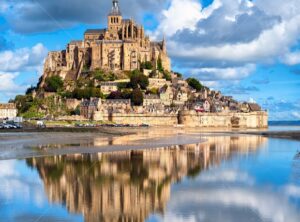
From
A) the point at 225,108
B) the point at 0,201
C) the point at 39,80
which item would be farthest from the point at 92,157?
the point at 39,80

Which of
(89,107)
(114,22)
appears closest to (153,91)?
(89,107)

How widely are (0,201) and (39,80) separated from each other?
259ft

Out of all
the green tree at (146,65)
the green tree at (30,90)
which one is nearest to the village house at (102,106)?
the green tree at (146,65)

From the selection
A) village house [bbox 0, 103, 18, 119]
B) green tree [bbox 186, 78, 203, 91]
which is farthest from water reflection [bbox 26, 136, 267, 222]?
green tree [bbox 186, 78, 203, 91]

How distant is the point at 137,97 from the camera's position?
73625 millimetres

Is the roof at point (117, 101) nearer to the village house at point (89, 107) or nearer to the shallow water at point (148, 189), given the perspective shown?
the village house at point (89, 107)

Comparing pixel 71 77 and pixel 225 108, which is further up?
pixel 71 77

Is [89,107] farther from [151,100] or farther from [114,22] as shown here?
[114,22]

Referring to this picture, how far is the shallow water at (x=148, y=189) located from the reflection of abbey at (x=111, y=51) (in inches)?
2372

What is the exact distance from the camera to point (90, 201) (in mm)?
13711

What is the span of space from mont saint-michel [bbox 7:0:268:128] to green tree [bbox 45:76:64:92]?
0.05 meters

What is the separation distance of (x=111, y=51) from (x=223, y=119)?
2265 cm

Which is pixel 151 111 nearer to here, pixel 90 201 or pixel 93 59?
pixel 93 59

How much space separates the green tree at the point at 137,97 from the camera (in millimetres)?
73625
